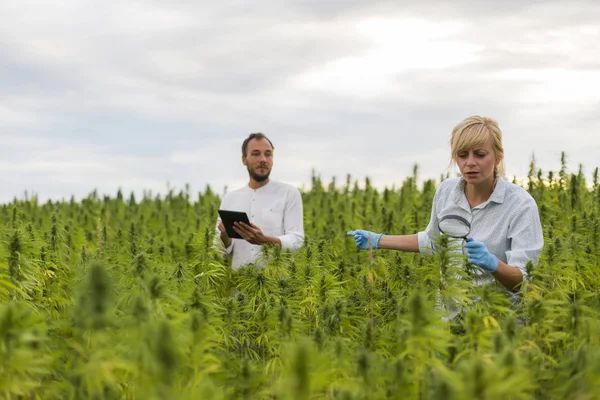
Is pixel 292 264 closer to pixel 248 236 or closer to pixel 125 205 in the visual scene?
pixel 248 236

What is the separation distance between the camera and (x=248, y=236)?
693cm

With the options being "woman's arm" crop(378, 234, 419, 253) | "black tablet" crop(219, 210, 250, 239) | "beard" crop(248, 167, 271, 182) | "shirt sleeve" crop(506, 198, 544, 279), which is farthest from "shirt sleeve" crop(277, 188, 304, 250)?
"shirt sleeve" crop(506, 198, 544, 279)

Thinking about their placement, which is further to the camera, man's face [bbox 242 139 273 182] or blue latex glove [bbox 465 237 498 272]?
man's face [bbox 242 139 273 182]

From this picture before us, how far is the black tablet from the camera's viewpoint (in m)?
6.79

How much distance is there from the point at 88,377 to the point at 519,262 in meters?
3.32

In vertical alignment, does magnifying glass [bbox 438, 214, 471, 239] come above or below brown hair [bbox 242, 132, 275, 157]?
below

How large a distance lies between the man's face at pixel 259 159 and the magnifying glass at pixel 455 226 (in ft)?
11.4

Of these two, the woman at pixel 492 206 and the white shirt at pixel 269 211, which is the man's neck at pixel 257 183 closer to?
the white shirt at pixel 269 211

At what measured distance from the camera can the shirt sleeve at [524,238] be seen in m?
4.54

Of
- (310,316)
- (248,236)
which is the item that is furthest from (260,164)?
(310,316)

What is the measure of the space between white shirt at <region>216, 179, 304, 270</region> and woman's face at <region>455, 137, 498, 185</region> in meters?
3.25

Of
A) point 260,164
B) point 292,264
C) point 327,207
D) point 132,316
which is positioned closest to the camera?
point 132,316

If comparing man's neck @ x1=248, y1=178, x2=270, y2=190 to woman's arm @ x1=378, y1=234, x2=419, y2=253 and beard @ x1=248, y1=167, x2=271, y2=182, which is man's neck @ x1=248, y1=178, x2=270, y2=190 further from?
woman's arm @ x1=378, y1=234, x2=419, y2=253

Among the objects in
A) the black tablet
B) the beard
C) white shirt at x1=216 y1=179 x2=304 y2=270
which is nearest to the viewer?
the black tablet
